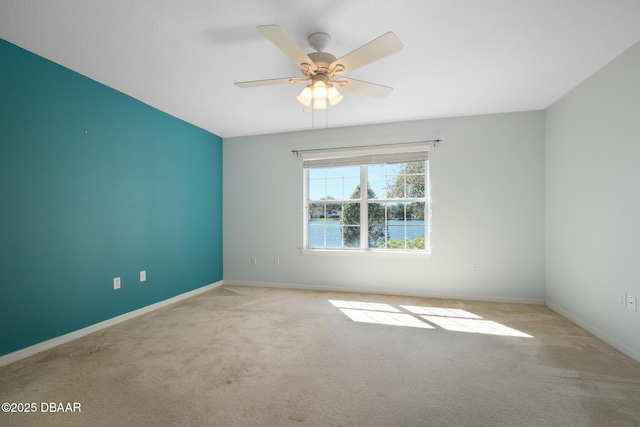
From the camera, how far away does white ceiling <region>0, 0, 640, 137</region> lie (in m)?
1.82

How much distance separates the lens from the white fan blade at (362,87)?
7.11 feet

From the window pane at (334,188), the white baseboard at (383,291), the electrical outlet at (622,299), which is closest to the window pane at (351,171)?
the window pane at (334,188)

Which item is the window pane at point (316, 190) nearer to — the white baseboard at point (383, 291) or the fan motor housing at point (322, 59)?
the white baseboard at point (383, 291)

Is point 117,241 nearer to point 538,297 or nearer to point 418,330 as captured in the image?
point 418,330

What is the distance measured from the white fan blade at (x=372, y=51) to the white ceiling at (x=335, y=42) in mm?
272

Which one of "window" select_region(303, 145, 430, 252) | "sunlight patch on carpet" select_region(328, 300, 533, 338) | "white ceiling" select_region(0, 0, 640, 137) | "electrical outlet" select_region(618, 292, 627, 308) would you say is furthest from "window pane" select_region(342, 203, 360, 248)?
"electrical outlet" select_region(618, 292, 627, 308)

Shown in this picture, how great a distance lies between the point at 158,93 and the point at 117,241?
1605mm

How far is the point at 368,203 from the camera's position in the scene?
4.25 meters

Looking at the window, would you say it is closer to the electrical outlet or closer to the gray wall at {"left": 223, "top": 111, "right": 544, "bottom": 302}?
the gray wall at {"left": 223, "top": 111, "right": 544, "bottom": 302}

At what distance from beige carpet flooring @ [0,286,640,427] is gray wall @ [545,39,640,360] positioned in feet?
0.95

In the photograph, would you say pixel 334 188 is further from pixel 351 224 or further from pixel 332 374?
pixel 332 374

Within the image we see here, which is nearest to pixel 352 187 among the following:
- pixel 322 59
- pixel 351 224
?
pixel 351 224

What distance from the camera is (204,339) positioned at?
2582mm

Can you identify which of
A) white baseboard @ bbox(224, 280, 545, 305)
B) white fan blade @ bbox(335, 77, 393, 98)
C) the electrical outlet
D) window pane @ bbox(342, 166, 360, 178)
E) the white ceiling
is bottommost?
white baseboard @ bbox(224, 280, 545, 305)
